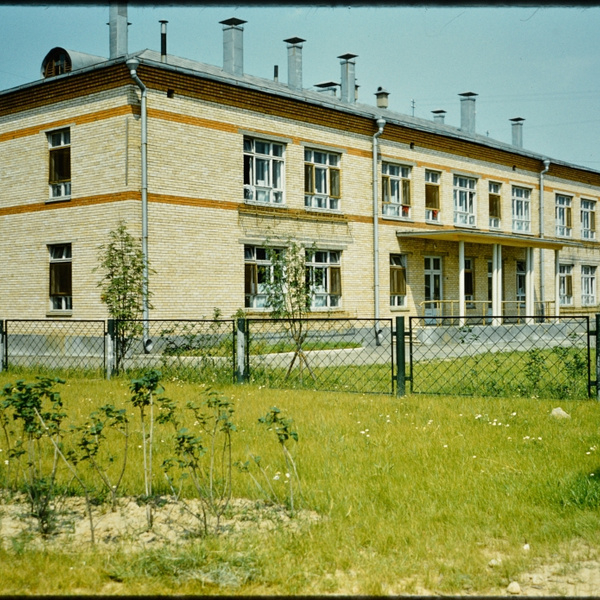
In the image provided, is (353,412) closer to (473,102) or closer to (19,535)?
(19,535)

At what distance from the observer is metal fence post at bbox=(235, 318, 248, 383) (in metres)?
12.0

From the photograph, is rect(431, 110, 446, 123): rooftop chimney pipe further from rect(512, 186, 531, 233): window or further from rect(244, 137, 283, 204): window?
rect(244, 137, 283, 204): window

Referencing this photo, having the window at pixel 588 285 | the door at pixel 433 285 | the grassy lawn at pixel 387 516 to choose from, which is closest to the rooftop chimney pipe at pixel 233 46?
the door at pixel 433 285

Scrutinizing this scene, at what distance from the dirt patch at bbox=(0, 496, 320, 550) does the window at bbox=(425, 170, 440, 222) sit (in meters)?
24.2

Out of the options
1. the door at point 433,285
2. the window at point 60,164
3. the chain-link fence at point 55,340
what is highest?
the window at point 60,164

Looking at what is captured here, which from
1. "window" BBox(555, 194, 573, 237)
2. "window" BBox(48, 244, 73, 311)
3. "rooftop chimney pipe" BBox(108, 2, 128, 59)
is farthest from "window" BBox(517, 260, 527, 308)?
"window" BBox(48, 244, 73, 311)

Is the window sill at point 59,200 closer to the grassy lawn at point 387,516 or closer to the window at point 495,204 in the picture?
the grassy lawn at point 387,516

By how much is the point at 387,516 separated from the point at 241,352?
7338 mm

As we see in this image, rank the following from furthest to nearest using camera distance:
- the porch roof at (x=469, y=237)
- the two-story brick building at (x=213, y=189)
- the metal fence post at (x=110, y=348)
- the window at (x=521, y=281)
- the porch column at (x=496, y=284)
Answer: the window at (x=521, y=281), the porch column at (x=496, y=284), the porch roof at (x=469, y=237), the two-story brick building at (x=213, y=189), the metal fence post at (x=110, y=348)

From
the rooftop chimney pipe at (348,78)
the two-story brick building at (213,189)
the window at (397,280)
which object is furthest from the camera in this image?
the rooftop chimney pipe at (348,78)

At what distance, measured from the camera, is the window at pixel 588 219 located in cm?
3816

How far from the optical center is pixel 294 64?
2853 cm

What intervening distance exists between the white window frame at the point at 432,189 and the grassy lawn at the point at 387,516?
66.7 ft

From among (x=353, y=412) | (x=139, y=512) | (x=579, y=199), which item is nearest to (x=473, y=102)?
(x=579, y=199)
